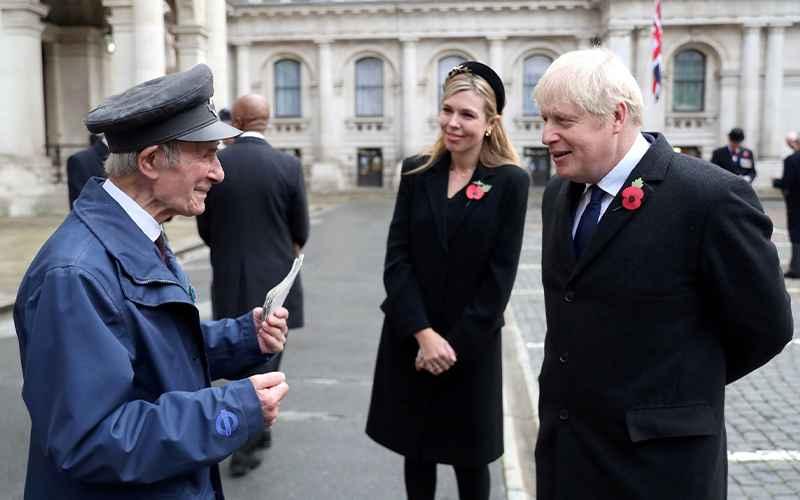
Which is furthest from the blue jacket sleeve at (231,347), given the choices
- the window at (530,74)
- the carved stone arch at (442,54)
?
the carved stone arch at (442,54)

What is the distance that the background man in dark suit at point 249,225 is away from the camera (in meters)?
5.11

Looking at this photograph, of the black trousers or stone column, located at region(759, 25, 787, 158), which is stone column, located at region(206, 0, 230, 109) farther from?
stone column, located at region(759, 25, 787, 158)

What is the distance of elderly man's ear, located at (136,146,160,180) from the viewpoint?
2.11 metres

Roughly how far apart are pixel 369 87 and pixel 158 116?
36.7 meters

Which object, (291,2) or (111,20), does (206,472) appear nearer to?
(111,20)

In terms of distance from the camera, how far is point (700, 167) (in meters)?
2.43

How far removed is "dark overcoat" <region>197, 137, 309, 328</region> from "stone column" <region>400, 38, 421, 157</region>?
31836mm

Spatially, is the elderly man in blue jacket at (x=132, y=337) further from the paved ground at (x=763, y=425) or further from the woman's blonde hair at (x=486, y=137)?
the paved ground at (x=763, y=425)

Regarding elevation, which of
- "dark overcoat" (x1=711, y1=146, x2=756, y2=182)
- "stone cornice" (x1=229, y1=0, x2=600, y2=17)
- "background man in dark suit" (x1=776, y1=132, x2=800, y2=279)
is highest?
"stone cornice" (x1=229, y1=0, x2=600, y2=17)

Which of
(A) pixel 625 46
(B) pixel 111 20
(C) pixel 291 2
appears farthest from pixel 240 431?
(C) pixel 291 2

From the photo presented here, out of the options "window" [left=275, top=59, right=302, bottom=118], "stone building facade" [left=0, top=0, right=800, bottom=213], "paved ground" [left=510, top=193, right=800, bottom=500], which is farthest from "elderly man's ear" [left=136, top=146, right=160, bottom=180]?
"window" [left=275, top=59, right=302, bottom=118]

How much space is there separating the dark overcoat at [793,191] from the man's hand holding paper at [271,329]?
1088cm

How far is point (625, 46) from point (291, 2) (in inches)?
601

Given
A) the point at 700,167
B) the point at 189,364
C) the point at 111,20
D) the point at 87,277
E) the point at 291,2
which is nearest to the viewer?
the point at 87,277
